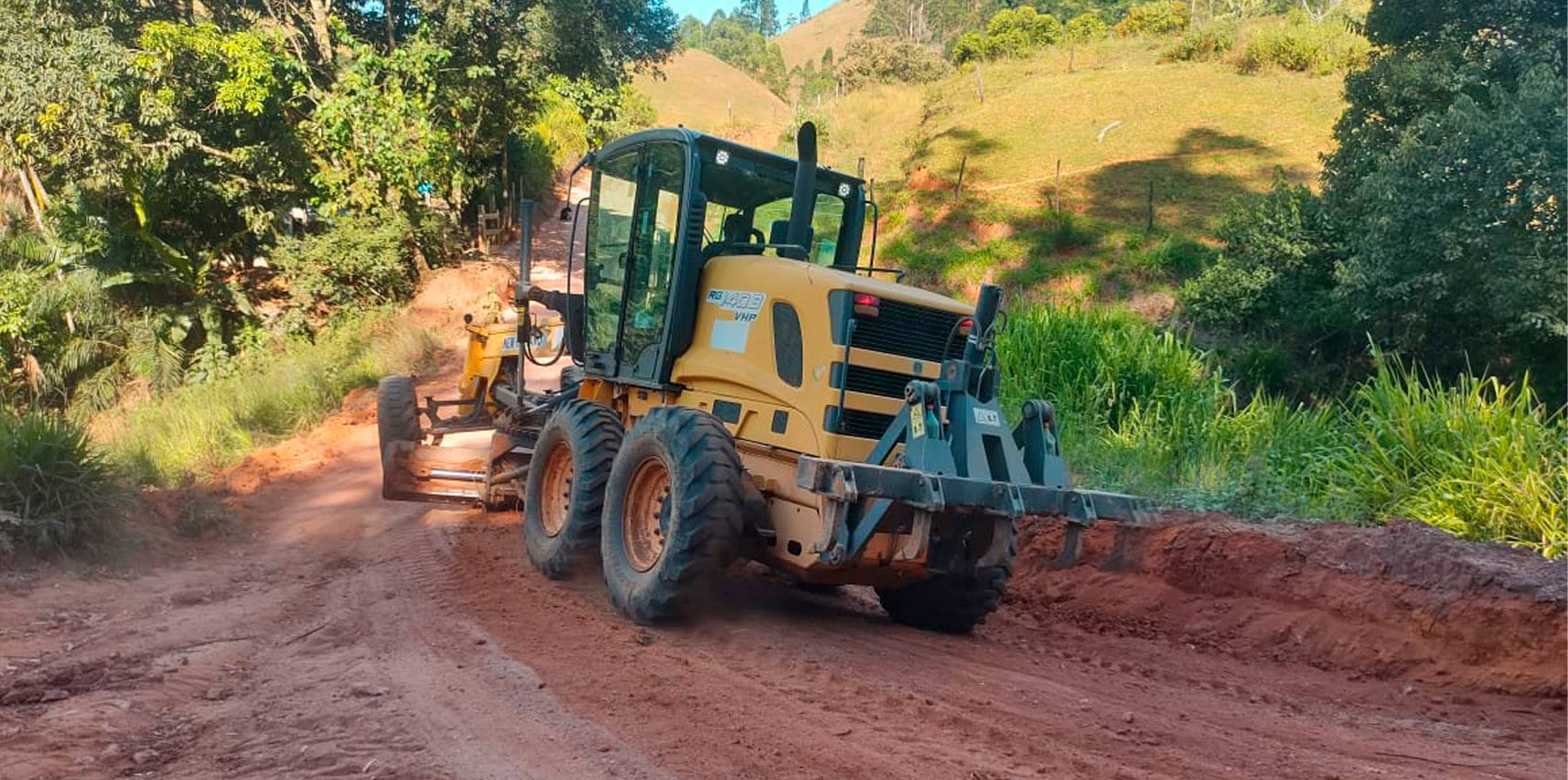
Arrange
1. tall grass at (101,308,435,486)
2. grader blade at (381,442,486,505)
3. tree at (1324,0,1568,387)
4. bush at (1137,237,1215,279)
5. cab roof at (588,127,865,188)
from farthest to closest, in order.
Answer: bush at (1137,237,1215,279), tall grass at (101,308,435,486), tree at (1324,0,1568,387), grader blade at (381,442,486,505), cab roof at (588,127,865,188)

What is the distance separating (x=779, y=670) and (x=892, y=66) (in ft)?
170

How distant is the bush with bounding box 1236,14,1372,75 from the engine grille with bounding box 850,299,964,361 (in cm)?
3206

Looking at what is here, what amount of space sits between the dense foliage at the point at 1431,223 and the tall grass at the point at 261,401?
472 inches

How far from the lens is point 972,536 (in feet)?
20.7

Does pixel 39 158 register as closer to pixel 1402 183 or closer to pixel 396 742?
pixel 396 742

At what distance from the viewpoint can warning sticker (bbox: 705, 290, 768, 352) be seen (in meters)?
6.76

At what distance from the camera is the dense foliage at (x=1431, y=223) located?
33.5 ft

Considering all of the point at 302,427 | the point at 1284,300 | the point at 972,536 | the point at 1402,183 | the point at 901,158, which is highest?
the point at 901,158

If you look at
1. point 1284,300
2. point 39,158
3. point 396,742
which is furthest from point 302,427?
point 1284,300

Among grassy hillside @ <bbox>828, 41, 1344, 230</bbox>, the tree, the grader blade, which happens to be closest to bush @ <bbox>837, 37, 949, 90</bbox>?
grassy hillside @ <bbox>828, 41, 1344, 230</bbox>

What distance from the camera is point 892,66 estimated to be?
54312 millimetres

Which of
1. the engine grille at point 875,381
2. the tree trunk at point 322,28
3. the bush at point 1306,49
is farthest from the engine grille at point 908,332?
the bush at point 1306,49

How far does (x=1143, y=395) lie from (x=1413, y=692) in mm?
5551

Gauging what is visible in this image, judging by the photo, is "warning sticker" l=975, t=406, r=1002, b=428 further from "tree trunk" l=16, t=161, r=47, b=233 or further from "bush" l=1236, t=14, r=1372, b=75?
"bush" l=1236, t=14, r=1372, b=75
